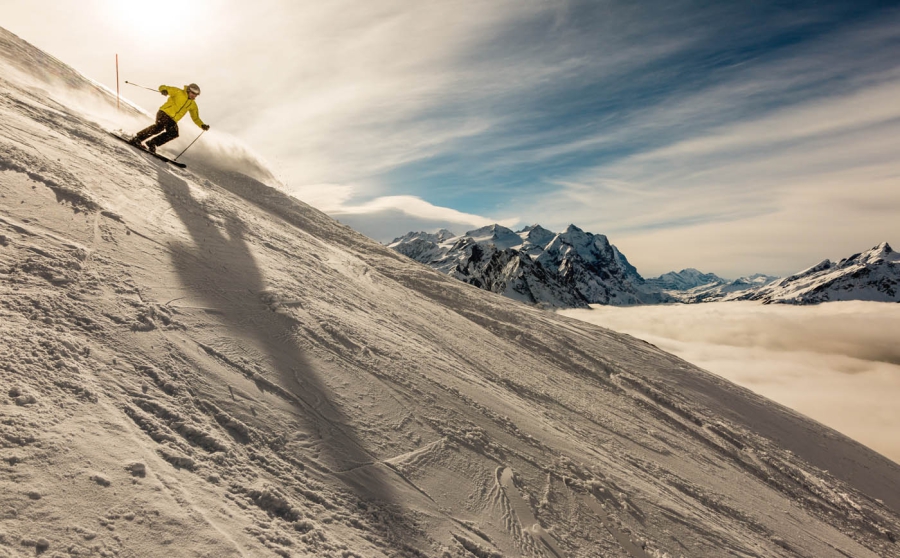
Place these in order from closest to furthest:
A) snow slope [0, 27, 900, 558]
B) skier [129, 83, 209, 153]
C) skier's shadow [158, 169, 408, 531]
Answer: snow slope [0, 27, 900, 558], skier's shadow [158, 169, 408, 531], skier [129, 83, 209, 153]

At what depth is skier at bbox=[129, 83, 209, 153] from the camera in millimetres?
11219

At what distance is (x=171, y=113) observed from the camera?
1148 centimetres

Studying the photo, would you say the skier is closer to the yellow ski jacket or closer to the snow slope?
the yellow ski jacket

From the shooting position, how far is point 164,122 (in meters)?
11.4

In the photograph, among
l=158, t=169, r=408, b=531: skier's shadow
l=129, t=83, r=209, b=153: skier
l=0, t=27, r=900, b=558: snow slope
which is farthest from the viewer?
l=129, t=83, r=209, b=153: skier

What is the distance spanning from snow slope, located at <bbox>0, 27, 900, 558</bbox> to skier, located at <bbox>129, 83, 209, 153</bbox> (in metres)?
1.51

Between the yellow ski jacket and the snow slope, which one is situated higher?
the yellow ski jacket

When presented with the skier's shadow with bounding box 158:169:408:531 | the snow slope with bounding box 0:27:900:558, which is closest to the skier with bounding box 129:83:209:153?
the snow slope with bounding box 0:27:900:558

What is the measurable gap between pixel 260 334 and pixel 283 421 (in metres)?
1.63

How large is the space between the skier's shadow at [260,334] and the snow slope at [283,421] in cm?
3

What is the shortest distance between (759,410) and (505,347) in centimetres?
872

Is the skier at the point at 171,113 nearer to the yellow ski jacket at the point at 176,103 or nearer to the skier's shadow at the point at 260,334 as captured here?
the yellow ski jacket at the point at 176,103

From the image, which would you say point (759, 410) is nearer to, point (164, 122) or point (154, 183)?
point (154, 183)

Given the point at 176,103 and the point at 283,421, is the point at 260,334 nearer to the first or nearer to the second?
the point at 283,421
